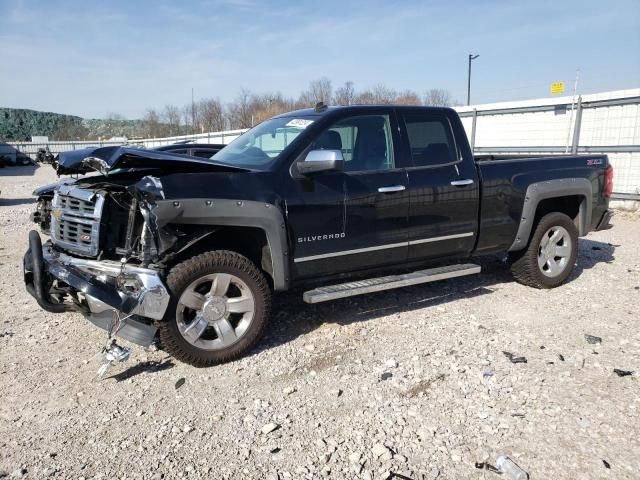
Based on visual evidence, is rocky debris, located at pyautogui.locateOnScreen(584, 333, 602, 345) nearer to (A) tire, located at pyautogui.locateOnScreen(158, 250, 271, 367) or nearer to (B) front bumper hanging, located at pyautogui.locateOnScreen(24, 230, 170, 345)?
(A) tire, located at pyautogui.locateOnScreen(158, 250, 271, 367)

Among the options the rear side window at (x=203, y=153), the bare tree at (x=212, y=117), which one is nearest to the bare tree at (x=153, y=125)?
the bare tree at (x=212, y=117)

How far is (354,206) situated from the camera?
4301 millimetres

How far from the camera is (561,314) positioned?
501 centimetres

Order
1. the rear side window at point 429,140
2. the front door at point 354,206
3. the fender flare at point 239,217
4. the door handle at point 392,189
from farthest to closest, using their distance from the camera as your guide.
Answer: the rear side window at point 429,140, the door handle at point 392,189, the front door at point 354,206, the fender flare at point 239,217

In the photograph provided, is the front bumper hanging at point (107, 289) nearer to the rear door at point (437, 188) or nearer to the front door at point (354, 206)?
the front door at point (354, 206)

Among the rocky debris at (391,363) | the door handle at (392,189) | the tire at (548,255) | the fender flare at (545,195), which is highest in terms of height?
the door handle at (392,189)

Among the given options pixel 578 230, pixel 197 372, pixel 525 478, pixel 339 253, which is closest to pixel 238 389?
pixel 197 372

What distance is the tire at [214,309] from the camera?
3.69 metres

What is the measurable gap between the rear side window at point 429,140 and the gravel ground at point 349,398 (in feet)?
4.88

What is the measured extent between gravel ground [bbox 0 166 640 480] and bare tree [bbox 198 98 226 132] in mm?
44404

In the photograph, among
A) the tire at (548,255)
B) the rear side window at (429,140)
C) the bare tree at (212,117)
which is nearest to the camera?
the rear side window at (429,140)

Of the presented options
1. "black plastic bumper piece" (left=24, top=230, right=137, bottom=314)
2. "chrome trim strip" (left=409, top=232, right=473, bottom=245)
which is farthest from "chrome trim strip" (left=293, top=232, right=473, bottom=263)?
"black plastic bumper piece" (left=24, top=230, right=137, bottom=314)

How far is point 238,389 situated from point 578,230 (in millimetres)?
4417

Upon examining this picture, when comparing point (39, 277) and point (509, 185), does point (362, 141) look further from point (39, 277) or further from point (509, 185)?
point (39, 277)
